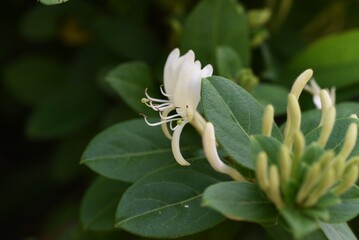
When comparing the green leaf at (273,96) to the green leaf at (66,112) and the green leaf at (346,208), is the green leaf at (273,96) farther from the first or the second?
the green leaf at (66,112)

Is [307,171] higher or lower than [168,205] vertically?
higher

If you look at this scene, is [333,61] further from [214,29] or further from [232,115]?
[232,115]

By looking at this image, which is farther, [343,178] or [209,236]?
[209,236]

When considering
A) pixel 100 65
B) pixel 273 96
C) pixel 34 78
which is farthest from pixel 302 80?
pixel 34 78

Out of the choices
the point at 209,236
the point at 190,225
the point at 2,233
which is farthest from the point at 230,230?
the point at 2,233

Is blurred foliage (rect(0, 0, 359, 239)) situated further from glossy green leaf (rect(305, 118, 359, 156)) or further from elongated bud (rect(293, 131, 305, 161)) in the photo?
elongated bud (rect(293, 131, 305, 161))

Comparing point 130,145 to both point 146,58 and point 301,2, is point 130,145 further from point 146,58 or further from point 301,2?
point 301,2

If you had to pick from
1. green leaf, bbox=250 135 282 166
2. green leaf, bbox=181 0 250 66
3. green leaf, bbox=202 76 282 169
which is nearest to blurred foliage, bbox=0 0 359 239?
green leaf, bbox=181 0 250 66
